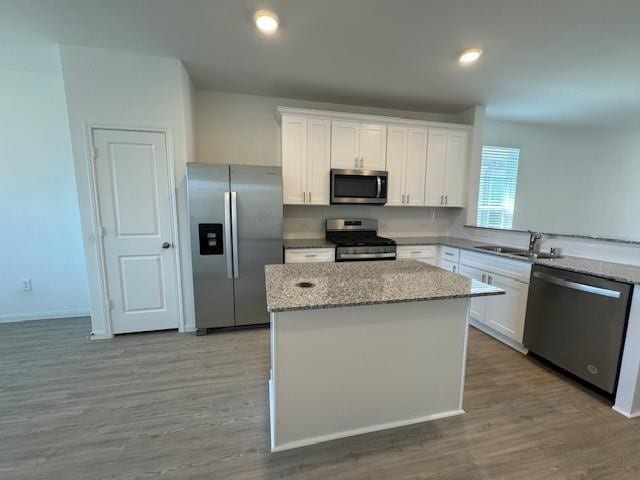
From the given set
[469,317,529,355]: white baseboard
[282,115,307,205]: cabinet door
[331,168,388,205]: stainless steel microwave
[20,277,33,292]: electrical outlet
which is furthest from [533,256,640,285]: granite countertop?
[20,277,33,292]: electrical outlet

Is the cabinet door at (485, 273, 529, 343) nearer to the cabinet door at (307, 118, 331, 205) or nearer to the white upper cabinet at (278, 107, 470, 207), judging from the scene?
the white upper cabinet at (278, 107, 470, 207)

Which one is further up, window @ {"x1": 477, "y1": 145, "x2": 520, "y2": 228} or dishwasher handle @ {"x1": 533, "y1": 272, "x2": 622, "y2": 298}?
window @ {"x1": 477, "y1": 145, "x2": 520, "y2": 228}

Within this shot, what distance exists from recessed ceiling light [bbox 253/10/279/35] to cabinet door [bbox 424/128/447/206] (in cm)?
247

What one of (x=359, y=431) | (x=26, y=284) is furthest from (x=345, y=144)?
(x=26, y=284)

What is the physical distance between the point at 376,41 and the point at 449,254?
2.51m

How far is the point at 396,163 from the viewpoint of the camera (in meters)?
3.71

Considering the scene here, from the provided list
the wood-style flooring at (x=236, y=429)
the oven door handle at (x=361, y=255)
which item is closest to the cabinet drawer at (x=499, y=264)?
the wood-style flooring at (x=236, y=429)

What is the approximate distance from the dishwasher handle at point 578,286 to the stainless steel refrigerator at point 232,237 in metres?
2.45

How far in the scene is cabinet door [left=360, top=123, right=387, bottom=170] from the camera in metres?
3.55

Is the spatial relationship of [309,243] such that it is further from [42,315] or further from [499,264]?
[42,315]

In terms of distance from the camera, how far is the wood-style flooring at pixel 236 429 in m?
1.49

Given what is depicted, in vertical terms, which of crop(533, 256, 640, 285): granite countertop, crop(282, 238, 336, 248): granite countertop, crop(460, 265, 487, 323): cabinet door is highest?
crop(282, 238, 336, 248): granite countertop

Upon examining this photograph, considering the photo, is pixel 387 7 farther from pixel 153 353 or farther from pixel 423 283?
pixel 153 353

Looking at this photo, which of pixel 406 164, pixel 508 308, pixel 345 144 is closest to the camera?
pixel 508 308
